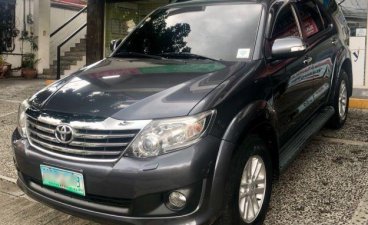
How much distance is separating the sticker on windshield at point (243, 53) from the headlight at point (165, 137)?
1006 mm

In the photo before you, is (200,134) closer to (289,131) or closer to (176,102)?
(176,102)

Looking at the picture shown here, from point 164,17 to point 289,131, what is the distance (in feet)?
5.34

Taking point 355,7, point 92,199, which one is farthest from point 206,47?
point 355,7

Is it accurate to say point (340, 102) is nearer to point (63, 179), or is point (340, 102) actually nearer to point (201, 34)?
point (201, 34)

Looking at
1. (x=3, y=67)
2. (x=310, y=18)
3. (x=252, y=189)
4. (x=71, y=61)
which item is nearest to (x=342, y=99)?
(x=310, y=18)

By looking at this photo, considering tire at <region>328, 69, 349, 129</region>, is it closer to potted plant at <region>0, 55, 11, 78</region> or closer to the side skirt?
the side skirt

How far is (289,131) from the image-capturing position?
3615 millimetres

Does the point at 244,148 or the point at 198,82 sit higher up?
the point at 198,82

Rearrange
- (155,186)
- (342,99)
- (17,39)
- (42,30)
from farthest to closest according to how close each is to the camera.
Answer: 1. (42,30)
2. (17,39)
3. (342,99)
4. (155,186)

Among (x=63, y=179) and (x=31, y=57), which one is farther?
(x=31, y=57)

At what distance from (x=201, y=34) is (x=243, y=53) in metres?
0.51

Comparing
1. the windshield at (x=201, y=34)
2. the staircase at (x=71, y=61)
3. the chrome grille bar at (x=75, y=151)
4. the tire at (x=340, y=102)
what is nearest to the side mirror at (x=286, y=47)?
the windshield at (x=201, y=34)

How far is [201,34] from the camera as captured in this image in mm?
3598

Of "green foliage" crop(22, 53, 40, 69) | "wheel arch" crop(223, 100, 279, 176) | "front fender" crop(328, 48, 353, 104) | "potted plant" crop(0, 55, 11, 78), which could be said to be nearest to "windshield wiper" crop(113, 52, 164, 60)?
"wheel arch" crop(223, 100, 279, 176)
